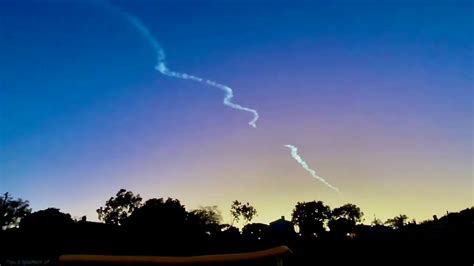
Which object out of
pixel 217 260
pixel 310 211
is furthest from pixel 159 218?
pixel 310 211

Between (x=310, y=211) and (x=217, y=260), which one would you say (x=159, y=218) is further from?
(x=310, y=211)

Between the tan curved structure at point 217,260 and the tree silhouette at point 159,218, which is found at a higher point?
the tree silhouette at point 159,218

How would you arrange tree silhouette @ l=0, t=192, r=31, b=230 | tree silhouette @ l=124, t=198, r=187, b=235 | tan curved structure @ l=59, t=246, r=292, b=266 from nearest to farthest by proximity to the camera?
1. tan curved structure @ l=59, t=246, r=292, b=266
2. tree silhouette @ l=124, t=198, r=187, b=235
3. tree silhouette @ l=0, t=192, r=31, b=230

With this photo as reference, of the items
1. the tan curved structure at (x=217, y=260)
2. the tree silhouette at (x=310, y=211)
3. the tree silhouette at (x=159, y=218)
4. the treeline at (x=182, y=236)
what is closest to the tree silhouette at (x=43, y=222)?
the treeline at (x=182, y=236)

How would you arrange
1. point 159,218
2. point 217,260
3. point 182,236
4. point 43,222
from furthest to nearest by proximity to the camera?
point 43,222 < point 159,218 < point 182,236 < point 217,260

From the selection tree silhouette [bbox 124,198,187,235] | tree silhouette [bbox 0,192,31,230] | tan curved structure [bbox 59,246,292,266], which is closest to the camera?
tan curved structure [bbox 59,246,292,266]

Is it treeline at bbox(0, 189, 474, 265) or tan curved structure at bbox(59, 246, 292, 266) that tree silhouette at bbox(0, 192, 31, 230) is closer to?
treeline at bbox(0, 189, 474, 265)

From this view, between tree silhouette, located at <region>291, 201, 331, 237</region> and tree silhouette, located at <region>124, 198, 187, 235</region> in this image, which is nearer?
tree silhouette, located at <region>124, 198, 187, 235</region>

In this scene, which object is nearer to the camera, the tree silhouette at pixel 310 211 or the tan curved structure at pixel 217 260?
the tan curved structure at pixel 217 260

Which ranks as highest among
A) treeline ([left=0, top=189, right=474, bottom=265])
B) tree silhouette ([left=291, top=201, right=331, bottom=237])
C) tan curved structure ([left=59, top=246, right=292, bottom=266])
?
tree silhouette ([left=291, top=201, right=331, bottom=237])

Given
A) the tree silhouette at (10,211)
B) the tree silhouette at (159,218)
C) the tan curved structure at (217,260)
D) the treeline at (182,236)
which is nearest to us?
the tan curved structure at (217,260)

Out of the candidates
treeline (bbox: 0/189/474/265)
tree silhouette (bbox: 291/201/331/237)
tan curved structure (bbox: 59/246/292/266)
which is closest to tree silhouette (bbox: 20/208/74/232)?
treeline (bbox: 0/189/474/265)

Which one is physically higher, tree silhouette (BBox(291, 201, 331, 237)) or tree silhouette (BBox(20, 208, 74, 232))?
tree silhouette (BBox(291, 201, 331, 237))

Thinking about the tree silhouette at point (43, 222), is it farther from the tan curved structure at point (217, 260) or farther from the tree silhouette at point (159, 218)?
the tan curved structure at point (217, 260)
